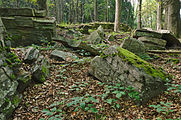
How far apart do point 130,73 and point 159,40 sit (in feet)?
18.8

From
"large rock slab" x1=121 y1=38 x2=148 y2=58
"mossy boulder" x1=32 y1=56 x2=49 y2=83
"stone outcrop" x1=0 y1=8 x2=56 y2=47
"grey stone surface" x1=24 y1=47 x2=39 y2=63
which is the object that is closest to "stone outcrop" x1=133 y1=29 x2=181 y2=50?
"large rock slab" x1=121 y1=38 x2=148 y2=58

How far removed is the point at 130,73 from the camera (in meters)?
3.96

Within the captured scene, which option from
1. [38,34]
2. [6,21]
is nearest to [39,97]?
[38,34]

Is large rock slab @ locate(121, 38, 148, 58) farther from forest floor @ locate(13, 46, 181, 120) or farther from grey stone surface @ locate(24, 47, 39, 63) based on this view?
grey stone surface @ locate(24, 47, 39, 63)

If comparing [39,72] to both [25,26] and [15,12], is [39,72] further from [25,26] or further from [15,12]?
[15,12]

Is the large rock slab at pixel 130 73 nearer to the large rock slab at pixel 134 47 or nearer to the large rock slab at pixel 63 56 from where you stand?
the large rock slab at pixel 63 56

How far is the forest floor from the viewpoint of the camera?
10.2 feet

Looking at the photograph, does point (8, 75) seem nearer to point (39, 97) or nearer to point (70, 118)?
point (39, 97)

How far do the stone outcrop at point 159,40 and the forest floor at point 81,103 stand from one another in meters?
2.60

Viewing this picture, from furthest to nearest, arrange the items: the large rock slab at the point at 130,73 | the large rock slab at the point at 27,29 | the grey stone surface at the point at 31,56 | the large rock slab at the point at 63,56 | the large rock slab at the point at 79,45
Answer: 1. the large rock slab at the point at 27,29
2. the large rock slab at the point at 79,45
3. the large rock slab at the point at 63,56
4. the grey stone surface at the point at 31,56
5. the large rock slab at the point at 130,73

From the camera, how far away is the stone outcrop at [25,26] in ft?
26.3

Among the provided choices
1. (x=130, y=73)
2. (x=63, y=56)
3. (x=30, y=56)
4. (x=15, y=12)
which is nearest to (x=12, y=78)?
(x=30, y=56)

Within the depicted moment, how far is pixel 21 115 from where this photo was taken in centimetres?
335

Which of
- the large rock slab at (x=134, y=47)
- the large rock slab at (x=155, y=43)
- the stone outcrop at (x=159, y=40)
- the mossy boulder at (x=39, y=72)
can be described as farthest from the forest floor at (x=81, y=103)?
the stone outcrop at (x=159, y=40)
